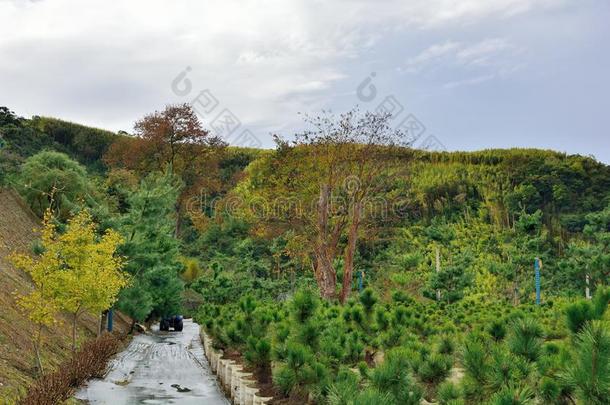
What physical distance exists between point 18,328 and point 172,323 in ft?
68.9

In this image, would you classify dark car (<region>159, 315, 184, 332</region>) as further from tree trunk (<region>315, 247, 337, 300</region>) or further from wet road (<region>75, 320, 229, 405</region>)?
tree trunk (<region>315, 247, 337, 300</region>)

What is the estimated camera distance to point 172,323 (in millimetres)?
37062

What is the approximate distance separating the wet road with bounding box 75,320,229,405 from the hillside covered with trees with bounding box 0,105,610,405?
4.25 ft

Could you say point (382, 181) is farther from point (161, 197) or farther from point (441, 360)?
point (441, 360)

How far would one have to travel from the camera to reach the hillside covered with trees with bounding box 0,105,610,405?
34.7 ft

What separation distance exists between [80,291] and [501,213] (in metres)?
26.7

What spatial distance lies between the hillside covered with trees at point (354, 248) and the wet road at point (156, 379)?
1.29 metres

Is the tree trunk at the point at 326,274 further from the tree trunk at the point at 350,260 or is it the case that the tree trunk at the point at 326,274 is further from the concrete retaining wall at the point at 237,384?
the concrete retaining wall at the point at 237,384

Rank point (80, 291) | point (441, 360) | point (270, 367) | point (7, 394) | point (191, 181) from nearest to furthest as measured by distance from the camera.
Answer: point (441, 360) → point (7, 394) → point (270, 367) → point (80, 291) → point (191, 181)

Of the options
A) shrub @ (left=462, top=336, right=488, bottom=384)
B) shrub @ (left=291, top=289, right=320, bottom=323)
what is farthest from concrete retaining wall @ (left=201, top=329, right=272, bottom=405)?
shrub @ (left=462, top=336, right=488, bottom=384)

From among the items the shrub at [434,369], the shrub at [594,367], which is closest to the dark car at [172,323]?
the shrub at [434,369]

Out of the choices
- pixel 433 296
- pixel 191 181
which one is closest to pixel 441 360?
pixel 433 296

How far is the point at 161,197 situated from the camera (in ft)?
92.8

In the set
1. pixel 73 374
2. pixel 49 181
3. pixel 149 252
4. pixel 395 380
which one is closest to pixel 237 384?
pixel 73 374
